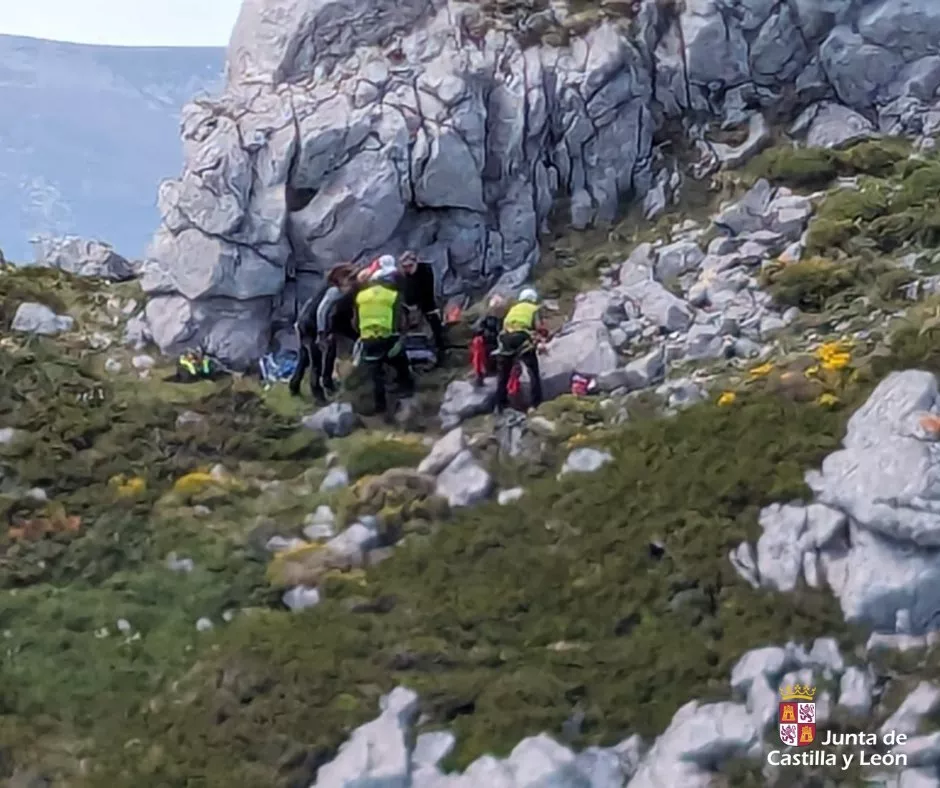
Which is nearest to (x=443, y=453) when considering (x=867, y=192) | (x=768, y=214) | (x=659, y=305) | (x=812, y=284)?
(x=659, y=305)

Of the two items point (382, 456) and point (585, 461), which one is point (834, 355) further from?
point (382, 456)

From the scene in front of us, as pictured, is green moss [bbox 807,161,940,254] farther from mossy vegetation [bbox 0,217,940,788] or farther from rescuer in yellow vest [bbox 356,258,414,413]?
rescuer in yellow vest [bbox 356,258,414,413]

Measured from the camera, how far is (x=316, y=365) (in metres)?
20.2

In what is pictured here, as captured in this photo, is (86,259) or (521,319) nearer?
(521,319)

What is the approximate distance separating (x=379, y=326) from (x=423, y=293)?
7.54ft

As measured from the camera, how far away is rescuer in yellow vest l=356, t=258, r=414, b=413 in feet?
63.2

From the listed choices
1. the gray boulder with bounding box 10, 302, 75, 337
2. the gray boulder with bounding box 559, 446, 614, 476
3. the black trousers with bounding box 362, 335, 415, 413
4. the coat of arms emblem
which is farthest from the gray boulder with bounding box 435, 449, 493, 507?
the gray boulder with bounding box 10, 302, 75, 337

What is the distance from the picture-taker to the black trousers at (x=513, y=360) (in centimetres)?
1880

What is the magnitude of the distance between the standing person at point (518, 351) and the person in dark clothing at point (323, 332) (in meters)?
2.98

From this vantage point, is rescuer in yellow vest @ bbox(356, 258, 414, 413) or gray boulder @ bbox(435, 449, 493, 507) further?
rescuer in yellow vest @ bbox(356, 258, 414, 413)

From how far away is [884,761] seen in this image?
11117mm

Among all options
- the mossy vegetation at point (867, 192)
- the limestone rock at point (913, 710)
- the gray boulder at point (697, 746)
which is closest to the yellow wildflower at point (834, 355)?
the mossy vegetation at point (867, 192)

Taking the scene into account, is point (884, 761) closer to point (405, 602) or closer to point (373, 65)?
point (405, 602)

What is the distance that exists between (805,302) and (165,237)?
1205 centimetres
